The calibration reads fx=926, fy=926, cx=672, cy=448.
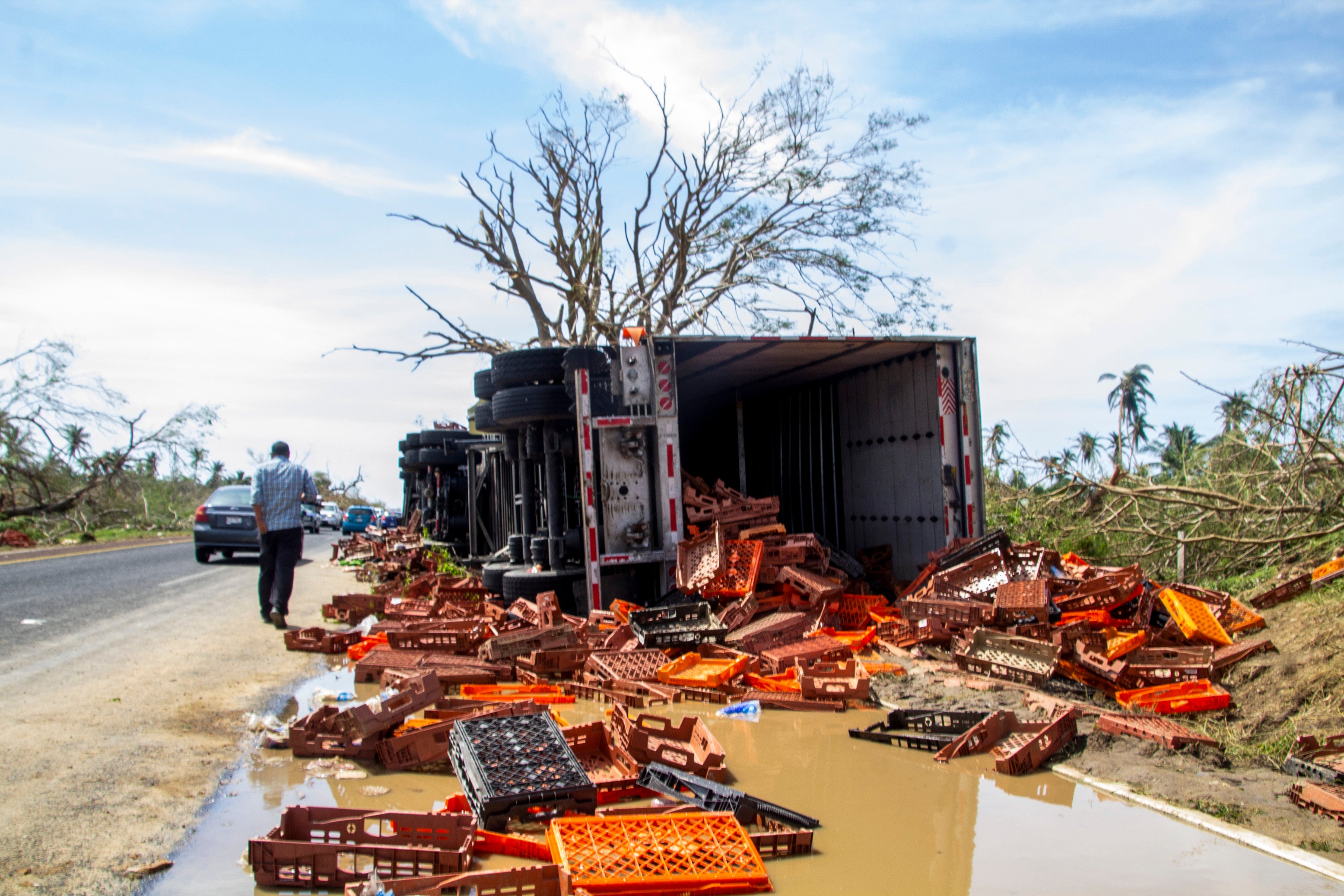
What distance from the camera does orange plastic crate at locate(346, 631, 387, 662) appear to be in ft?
23.8

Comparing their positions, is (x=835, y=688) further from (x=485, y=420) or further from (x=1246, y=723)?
(x=485, y=420)

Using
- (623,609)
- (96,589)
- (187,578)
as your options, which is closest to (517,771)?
(623,609)

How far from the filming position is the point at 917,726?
4.84m

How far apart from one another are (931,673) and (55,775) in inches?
197

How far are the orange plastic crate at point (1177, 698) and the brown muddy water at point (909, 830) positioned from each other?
1493 mm

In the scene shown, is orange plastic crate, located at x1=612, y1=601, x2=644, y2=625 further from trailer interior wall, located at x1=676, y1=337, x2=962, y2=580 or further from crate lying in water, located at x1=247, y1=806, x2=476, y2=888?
crate lying in water, located at x1=247, y1=806, x2=476, y2=888

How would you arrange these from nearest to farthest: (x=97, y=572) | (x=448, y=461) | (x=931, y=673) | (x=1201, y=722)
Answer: (x=1201, y=722)
(x=931, y=673)
(x=97, y=572)
(x=448, y=461)

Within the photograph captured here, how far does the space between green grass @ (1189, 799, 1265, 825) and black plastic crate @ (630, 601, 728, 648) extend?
11.9 feet

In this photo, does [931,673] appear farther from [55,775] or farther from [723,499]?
[55,775]

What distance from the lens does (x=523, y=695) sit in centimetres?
578

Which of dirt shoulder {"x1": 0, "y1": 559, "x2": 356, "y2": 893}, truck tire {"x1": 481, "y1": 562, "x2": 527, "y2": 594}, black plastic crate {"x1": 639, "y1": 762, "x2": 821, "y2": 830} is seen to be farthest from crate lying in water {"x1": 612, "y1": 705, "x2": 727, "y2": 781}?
truck tire {"x1": 481, "y1": 562, "x2": 527, "y2": 594}

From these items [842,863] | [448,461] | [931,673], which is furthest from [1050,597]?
[448,461]

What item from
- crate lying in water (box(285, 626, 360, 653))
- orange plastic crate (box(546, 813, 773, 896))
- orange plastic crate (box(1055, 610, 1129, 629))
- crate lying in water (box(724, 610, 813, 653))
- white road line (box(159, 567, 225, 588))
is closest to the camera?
orange plastic crate (box(546, 813, 773, 896))

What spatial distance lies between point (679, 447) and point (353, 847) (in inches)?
299
